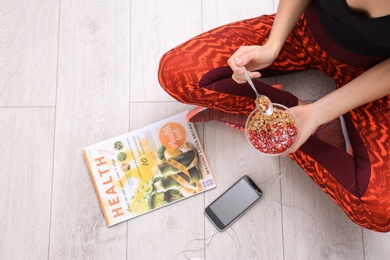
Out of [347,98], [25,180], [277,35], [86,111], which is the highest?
[277,35]

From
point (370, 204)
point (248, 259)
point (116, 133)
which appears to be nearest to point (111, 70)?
point (116, 133)

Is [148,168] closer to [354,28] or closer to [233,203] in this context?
[233,203]

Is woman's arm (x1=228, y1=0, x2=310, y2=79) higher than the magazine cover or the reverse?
higher

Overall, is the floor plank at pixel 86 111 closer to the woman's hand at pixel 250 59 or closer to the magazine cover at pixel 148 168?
the magazine cover at pixel 148 168

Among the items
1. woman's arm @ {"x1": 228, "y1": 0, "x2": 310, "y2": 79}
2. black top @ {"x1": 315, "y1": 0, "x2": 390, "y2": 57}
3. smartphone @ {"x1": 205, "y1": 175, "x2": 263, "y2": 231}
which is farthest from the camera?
smartphone @ {"x1": 205, "y1": 175, "x2": 263, "y2": 231}

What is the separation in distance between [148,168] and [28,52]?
0.50m

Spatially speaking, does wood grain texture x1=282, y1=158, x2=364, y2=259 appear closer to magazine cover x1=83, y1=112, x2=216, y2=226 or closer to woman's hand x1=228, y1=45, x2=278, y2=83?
magazine cover x1=83, y1=112, x2=216, y2=226

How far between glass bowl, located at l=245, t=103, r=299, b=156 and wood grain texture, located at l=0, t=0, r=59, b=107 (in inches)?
24.3

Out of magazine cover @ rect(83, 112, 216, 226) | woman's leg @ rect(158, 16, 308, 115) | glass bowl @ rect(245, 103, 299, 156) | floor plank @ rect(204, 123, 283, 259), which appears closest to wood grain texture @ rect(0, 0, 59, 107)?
magazine cover @ rect(83, 112, 216, 226)

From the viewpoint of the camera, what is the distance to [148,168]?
1102 mm

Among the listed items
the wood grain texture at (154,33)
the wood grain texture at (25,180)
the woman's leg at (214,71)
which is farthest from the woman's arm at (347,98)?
the wood grain texture at (25,180)

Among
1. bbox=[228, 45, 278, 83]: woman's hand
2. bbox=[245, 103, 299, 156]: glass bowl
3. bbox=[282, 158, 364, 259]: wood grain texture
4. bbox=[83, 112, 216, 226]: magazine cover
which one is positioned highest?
bbox=[228, 45, 278, 83]: woman's hand

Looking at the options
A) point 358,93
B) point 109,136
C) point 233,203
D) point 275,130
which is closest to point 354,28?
point 358,93

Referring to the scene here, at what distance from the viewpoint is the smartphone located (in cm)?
108
